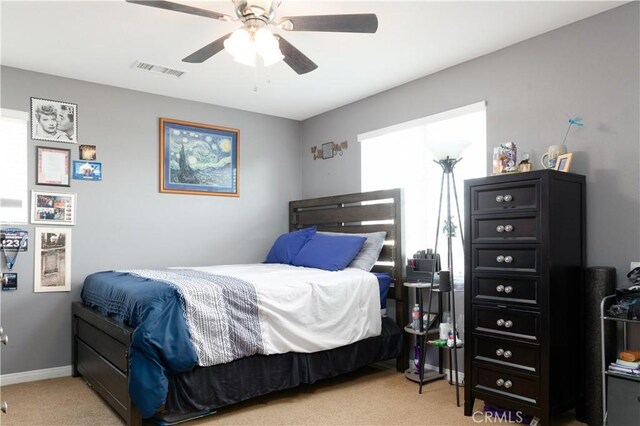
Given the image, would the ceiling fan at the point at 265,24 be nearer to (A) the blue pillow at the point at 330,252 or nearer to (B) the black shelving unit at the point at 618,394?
(A) the blue pillow at the point at 330,252

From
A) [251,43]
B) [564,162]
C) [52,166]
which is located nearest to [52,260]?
[52,166]

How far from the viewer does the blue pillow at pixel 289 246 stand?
4328 millimetres

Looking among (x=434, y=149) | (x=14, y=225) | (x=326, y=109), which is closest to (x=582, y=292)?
(x=434, y=149)

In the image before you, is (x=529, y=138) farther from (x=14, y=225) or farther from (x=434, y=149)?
(x=14, y=225)

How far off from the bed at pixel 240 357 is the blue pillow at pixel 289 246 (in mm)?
367

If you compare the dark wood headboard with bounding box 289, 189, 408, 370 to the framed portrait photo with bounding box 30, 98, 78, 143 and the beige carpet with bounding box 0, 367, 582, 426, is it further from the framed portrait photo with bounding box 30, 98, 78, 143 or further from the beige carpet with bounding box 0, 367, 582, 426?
the framed portrait photo with bounding box 30, 98, 78, 143

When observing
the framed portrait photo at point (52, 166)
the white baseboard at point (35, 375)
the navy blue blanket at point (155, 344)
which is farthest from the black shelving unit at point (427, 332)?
the framed portrait photo at point (52, 166)

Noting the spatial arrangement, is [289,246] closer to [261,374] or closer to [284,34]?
[261,374]

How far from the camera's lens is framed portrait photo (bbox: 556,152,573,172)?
108 inches

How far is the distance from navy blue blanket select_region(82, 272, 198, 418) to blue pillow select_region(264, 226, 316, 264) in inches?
68.3

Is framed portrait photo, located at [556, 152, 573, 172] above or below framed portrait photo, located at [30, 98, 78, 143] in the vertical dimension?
below

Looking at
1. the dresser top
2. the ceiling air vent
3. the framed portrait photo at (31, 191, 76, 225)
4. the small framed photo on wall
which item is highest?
the ceiling air vent

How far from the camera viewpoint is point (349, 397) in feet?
10.3

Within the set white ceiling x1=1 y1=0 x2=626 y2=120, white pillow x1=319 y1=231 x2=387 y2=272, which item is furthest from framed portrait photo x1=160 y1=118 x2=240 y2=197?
white pillow x1=319 y1=231 x2=387 y2=272
